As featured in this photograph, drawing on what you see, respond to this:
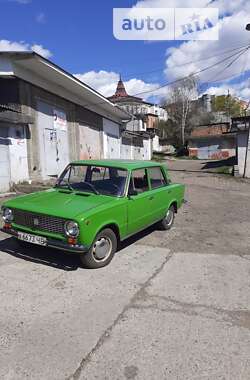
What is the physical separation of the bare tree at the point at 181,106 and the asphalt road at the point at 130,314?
51.2 metres

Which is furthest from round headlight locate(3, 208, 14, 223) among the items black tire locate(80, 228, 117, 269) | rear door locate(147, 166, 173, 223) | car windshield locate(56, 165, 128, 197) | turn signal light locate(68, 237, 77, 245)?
rear door locate(147, 166, 173, 223)

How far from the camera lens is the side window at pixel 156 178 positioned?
20.8ft

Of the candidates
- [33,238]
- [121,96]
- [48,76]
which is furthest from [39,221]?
[121,96]

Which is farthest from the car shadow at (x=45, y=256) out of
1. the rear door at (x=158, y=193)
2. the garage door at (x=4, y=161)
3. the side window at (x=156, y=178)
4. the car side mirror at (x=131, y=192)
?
the garage door at (x=4, y=161)

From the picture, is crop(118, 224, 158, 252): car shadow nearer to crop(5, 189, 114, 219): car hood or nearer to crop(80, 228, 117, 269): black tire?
crop(80, 228, 117, 269): black tire

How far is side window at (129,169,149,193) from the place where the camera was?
219 inches

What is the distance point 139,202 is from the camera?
18.3 ft

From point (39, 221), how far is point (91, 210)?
78cm

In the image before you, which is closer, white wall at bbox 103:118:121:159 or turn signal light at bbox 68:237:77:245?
turn signal light at bbox 68:237:77:245

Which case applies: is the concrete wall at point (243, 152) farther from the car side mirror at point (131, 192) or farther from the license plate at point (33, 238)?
the license plate at point (33, 238)

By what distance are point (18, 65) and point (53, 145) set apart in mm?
3882

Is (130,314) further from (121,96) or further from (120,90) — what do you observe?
(120,90)

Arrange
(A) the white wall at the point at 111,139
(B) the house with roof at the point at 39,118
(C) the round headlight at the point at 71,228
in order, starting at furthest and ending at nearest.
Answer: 1. (A) the white wall at the point at 111,139
2. (B) the house with roof at the point at 39,118
3. (C) the round headlight at the point at 71,228

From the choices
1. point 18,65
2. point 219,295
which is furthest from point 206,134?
point 219,295
